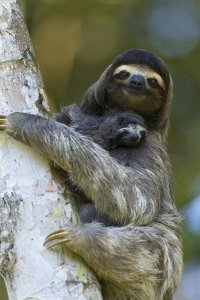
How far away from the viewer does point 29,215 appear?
5.91 metres

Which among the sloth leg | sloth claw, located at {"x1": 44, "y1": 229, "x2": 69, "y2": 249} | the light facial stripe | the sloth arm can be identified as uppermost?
the light facial stripe

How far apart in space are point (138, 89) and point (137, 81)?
0.35ft

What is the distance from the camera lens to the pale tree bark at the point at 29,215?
5680 millimetres

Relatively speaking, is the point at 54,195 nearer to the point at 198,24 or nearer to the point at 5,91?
the point at 5,91

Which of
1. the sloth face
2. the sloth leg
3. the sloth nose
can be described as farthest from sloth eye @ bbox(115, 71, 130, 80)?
the sloth leg

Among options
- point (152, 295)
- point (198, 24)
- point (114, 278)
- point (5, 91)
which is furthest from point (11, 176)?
point (198, 24)

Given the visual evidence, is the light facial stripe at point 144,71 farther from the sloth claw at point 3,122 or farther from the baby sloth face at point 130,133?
the sloth claw at point 3,122

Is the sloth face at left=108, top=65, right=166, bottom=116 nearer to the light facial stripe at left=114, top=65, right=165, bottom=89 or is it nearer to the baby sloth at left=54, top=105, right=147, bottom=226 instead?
the light facial stripe at left=114, top=65, right=165, bottom=89

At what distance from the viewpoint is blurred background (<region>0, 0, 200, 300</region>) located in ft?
47.9

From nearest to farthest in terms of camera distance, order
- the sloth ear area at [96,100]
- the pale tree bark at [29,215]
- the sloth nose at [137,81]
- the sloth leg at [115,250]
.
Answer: the pale tree bark at [29,215]
the sloth leg at [115,250]
the sloth nose at [137,81]
the sloth ear area at [96,100]

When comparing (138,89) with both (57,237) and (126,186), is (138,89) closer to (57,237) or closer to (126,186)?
(126,186)

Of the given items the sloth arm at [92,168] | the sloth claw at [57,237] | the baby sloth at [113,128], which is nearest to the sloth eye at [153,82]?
the baby sloth at [113,128]

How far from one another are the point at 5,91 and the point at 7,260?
4.98 ft

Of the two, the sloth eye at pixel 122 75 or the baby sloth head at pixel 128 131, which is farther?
the sloth eye at pixel 122 75
